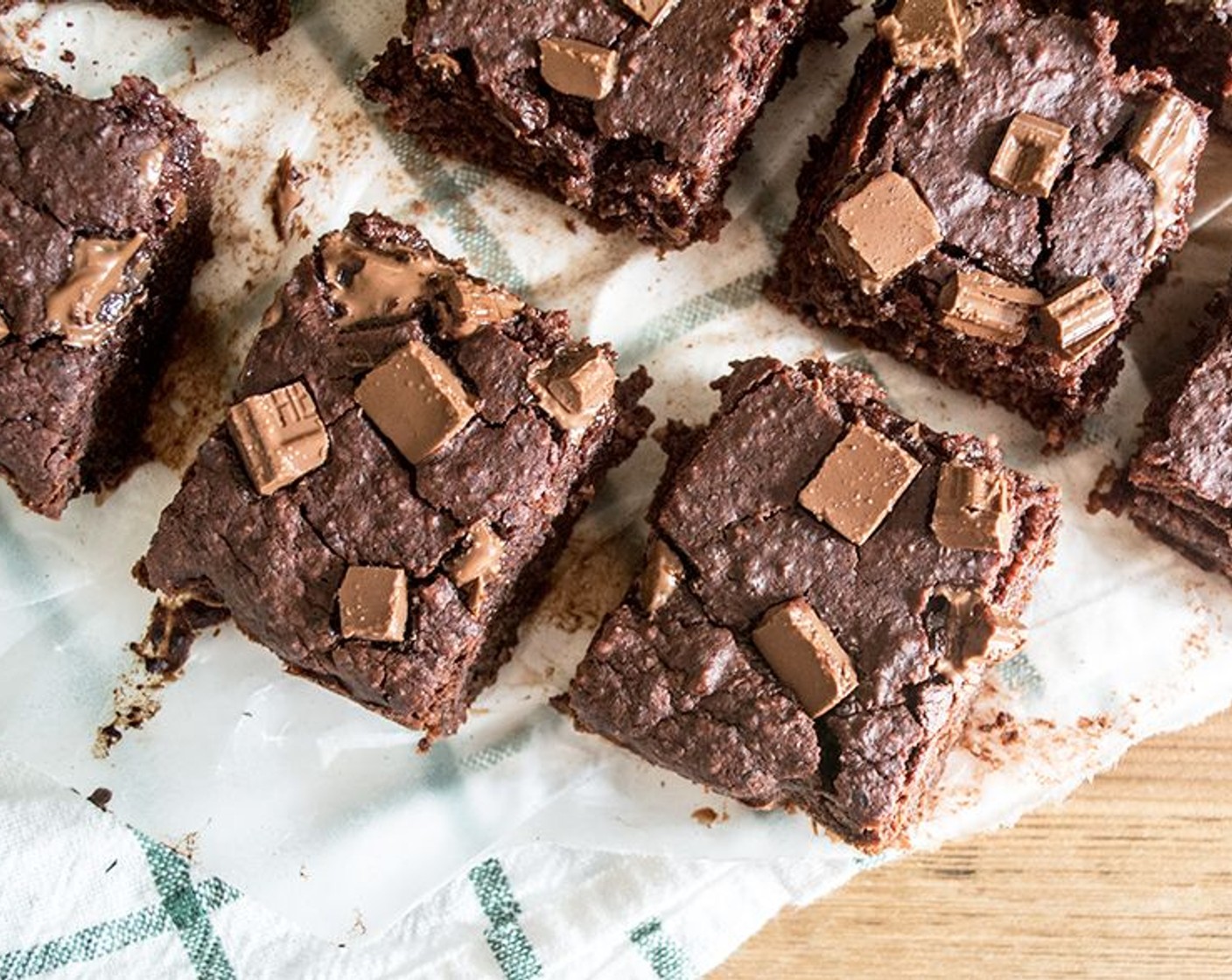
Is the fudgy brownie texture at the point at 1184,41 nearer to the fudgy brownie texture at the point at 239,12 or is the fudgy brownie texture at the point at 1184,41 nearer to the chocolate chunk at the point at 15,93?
the fudgy brownie texture at the point at 239,12

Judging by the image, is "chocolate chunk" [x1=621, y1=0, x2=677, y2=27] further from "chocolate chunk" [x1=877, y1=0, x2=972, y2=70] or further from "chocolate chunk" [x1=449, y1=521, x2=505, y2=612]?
"chocolate chunk" [x1=449, y1=521, x2=505, y2=612]

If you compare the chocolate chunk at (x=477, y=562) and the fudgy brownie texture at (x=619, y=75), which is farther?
the fudgy brownie texture at (x=619, y=75)

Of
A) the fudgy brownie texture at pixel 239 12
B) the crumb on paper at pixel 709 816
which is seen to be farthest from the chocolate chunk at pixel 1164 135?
the fudgy brownie texture at pixel 239 12

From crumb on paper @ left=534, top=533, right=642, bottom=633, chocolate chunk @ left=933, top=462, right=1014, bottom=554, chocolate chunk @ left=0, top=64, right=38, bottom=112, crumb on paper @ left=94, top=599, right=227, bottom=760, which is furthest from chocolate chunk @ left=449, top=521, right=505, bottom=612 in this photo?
chocolate chunk @ left=0, top=64, right=38, bottom=112

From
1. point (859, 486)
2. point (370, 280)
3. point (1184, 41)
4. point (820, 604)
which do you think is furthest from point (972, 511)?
point (370, 280)

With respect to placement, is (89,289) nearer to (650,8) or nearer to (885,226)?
A: (650,8)

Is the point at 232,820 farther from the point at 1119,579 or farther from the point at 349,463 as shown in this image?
the point at 1119,579

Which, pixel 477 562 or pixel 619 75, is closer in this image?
pixel 477 562
